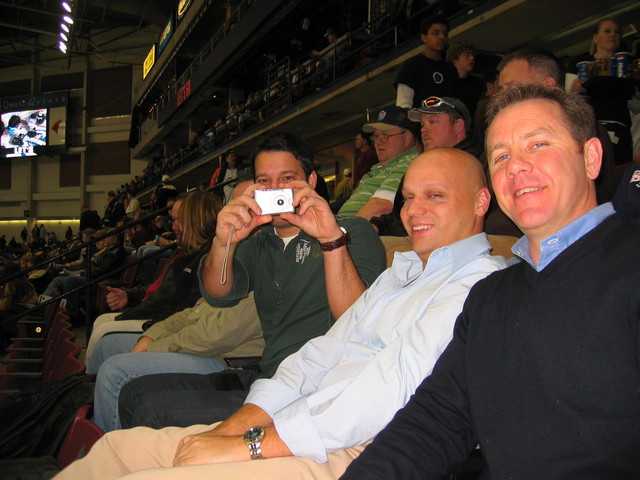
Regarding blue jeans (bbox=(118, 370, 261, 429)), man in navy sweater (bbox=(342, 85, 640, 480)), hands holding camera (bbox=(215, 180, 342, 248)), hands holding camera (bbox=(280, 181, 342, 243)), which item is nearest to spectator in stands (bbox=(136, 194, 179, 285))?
blue jeans (bbox=(118, 370, 261, 429))

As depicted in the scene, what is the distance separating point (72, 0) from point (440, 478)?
18.4 m

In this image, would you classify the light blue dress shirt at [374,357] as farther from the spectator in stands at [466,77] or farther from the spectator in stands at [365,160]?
the spectator in stands at [365,160]

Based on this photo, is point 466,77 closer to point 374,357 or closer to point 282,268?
point 282,268

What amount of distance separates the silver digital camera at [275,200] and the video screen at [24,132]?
23499 mm

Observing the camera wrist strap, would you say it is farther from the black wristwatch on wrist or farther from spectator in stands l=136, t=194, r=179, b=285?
spectator in stands l=136, t=194, r=179, b=285

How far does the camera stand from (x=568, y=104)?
1133 millimetres

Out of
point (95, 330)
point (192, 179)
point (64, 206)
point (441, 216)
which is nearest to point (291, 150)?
point (441, 216)

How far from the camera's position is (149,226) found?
35.2ft

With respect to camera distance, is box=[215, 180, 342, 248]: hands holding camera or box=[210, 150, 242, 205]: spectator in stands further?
box=[210, 150, 242, 205]: spectator in stands

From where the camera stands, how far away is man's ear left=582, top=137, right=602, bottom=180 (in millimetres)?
1101

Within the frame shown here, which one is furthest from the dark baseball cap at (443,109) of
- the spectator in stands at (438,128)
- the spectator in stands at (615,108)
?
the spectator in stands at (615,108)

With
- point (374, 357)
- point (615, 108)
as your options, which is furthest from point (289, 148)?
point (615, 108)

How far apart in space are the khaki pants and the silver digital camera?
730 millimetres

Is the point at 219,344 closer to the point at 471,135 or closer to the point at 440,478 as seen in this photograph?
the point at 440,478
